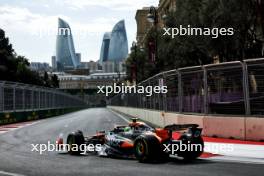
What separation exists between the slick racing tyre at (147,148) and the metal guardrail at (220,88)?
523 cm

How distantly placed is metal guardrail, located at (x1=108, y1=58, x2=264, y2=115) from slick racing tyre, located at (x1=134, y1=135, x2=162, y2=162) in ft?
17.1

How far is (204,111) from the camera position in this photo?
59.7 feet

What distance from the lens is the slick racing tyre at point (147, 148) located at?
36.2 ft

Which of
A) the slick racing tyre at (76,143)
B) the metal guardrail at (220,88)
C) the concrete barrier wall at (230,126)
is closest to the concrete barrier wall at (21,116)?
the metal guardrail at (220,88)

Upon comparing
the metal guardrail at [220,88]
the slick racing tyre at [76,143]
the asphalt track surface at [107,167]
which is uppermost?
the metal guardrail at [220,88]

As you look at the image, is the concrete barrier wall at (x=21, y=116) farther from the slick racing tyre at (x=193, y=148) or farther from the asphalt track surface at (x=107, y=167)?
the slick racing tyre at (x=193, y=148)

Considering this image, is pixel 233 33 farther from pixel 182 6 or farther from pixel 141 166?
pixel 141 166

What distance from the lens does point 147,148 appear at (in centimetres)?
1109

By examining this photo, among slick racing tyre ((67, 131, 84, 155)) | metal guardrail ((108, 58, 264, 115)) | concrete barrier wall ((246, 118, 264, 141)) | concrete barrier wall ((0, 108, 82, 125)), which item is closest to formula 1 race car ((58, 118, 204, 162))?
slick racing tyre ((67, 131, 84, 155))

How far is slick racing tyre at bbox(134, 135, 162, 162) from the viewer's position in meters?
11.0

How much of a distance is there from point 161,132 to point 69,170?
7.03ft

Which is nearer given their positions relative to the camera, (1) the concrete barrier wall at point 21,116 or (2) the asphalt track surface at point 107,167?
(2) the asphalt track surface at point 107,167

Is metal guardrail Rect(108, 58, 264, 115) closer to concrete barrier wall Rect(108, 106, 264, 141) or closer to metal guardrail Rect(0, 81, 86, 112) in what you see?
concrete barrier wall Rect(108, 106, 264, 141)

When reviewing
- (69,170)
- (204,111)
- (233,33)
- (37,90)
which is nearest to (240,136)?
(204,111)
